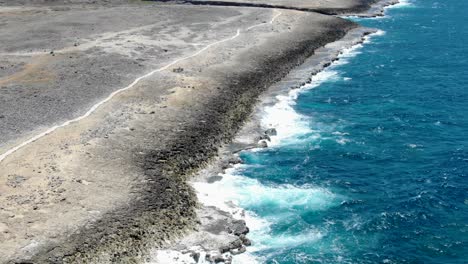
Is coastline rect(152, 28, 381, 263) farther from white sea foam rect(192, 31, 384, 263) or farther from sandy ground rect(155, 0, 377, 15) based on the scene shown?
sandy ground rect(155, 0, 377, 15)

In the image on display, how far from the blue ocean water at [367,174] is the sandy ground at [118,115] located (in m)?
6.31

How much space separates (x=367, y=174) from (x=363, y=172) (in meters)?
0.47

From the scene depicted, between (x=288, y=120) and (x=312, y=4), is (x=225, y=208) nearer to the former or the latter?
(x=288, y=120)

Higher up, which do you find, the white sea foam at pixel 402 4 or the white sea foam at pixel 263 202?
the white sea foam at pixel 402 4

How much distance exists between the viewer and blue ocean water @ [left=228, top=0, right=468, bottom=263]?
39.1m

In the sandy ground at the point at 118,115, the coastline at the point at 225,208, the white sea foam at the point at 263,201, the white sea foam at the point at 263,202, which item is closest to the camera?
the coastline at the point at 225,208

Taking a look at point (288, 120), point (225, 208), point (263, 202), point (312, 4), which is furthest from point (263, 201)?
point (312, 4)

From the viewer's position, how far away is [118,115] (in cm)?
5728

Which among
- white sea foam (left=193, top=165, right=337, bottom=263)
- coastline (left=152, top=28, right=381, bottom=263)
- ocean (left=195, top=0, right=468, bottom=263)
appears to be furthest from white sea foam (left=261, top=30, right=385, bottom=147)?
white sea foam (left=193, top=165, right=337, bottom=263)

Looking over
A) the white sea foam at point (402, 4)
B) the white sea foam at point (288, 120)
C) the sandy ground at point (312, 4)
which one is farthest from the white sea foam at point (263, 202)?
the white sea foam at point (402, 4)

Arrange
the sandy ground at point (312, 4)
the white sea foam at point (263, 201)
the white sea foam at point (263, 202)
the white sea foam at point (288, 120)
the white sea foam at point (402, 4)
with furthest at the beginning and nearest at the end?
1. the white sea foam at point (402, 4)
2. the sandy ground at point (312, 4)
3. the white sea foam at point (288, 120)
4. the white sea foam at point (263, 201)
5. the white sea foam at point (263, 202)

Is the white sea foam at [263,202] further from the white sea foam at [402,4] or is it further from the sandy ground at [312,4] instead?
the white sea foam at [402,4]

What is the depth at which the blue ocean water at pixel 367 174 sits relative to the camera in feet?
128

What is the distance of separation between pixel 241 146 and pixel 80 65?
31796mm
